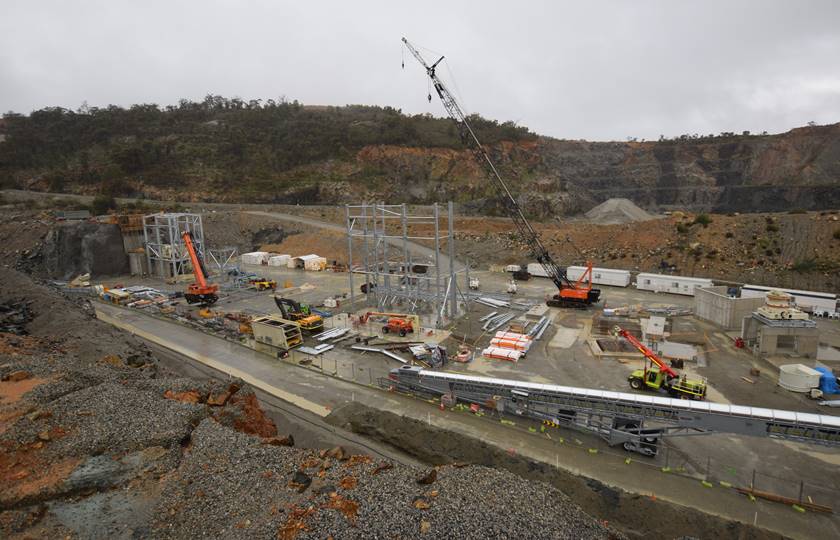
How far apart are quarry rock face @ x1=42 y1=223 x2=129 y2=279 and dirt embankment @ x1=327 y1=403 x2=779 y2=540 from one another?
39406mm

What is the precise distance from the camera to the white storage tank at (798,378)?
1609 cm

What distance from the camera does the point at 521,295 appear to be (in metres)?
32.3

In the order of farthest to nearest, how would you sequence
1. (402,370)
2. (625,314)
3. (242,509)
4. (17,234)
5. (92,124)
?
(92,124), (17,234), (625,314), (402,370), (242,509)

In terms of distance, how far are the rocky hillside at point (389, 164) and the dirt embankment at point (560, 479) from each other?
51.0 meters

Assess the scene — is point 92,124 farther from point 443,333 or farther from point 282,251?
point 443,333

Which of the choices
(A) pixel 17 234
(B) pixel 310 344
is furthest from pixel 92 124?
(B) pixel 310 344

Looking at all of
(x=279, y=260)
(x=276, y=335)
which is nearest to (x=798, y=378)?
(x=276, y=335)

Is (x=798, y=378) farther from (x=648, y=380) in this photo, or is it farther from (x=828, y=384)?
(x=648, y=380)

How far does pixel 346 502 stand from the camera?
8.51m

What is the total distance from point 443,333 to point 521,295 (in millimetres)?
10942

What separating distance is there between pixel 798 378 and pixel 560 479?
1203cm

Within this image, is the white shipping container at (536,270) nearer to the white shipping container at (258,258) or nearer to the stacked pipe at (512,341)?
the stacked pipe at (512,341)

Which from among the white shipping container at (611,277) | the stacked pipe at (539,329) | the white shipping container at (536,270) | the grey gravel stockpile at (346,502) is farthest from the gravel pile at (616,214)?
the grey gravel stockpile at (346,502)

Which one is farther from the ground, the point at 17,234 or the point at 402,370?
the point at 17,234
